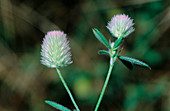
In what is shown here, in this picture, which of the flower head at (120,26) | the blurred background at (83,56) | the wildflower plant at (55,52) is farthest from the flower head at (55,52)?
the blurred background at (83,56)

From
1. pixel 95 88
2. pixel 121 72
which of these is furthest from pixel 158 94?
pixel 95 88

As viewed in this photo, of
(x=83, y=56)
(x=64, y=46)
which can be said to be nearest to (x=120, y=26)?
(x=64, y=46)

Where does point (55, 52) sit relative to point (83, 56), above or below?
below

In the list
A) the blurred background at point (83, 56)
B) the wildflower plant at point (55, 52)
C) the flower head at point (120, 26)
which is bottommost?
the wildflower plant at point (55, 52)

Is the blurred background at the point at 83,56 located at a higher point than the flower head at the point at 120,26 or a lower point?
higher

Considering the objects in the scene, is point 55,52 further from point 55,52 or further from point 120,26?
point 120,26

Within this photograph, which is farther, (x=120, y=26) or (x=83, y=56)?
(x=83, y=56)

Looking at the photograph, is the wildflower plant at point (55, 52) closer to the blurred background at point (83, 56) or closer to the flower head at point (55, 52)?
the flower head at point (55, 52)
